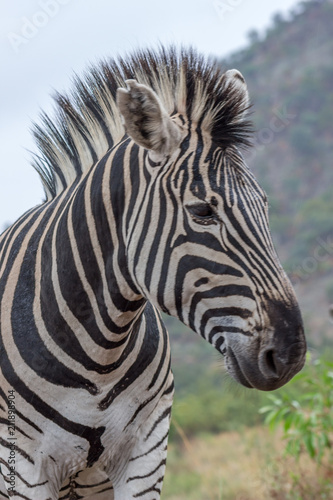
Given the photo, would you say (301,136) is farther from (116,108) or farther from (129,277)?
(129,277)

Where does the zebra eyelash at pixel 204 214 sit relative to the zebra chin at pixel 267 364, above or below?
above

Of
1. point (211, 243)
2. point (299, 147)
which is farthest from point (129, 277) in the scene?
point (299, 147)

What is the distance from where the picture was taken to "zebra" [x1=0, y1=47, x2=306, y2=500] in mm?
2750

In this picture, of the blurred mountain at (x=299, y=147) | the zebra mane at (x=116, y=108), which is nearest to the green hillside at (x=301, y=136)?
the blurred mountain at (x=299, y=147)

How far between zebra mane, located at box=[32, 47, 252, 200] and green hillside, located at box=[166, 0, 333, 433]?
16.1 m

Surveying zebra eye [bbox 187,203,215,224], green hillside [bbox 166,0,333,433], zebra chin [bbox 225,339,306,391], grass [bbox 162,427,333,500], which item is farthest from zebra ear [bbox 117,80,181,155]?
green hillside [bbox 166,0,333,433]

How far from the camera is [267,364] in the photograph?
266cm

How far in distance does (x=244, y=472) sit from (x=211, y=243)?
8.71m

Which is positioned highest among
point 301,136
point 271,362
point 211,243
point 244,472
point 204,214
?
point 204,214

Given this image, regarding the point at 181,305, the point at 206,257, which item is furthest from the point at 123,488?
the point at 206,257

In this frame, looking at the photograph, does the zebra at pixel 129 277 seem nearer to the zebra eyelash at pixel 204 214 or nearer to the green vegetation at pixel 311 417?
the zebra eyelash at pixel 204 214

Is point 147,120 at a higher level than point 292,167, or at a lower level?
higher

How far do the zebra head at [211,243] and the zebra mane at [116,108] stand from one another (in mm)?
18

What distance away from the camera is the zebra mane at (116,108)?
3.11m
